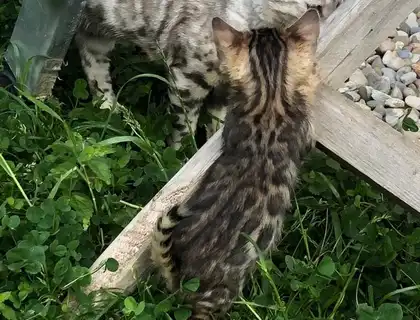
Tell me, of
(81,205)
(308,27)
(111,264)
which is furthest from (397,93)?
(111,264)

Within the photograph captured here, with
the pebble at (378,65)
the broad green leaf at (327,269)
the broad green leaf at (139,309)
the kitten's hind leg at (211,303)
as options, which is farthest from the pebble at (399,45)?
the broad green leaf at (139,309)

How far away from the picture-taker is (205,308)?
8.30 ft

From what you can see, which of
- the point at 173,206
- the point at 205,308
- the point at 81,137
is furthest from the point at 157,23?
the point at 205,308

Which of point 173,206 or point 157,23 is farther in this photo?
point 157,23

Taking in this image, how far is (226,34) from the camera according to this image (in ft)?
8.46

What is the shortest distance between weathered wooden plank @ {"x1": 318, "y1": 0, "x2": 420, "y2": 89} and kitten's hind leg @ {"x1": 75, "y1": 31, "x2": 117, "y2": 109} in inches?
48.3

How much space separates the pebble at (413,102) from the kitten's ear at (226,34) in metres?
1.36

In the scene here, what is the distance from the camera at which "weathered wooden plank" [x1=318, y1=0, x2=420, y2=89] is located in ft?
8.43

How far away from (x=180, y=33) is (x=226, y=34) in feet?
2.49

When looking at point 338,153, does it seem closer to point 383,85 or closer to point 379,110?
point 379,110

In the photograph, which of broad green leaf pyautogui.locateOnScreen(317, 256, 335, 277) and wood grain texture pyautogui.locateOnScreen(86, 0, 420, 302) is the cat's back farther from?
broad green leaf pyautogui.locateOnScreen(317, 256, 335, 277)

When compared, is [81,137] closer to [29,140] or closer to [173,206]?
[29,140]

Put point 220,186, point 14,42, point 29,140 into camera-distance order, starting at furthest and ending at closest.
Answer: point 14,42, point 29,140, point 220,186

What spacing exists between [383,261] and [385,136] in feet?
1.48
